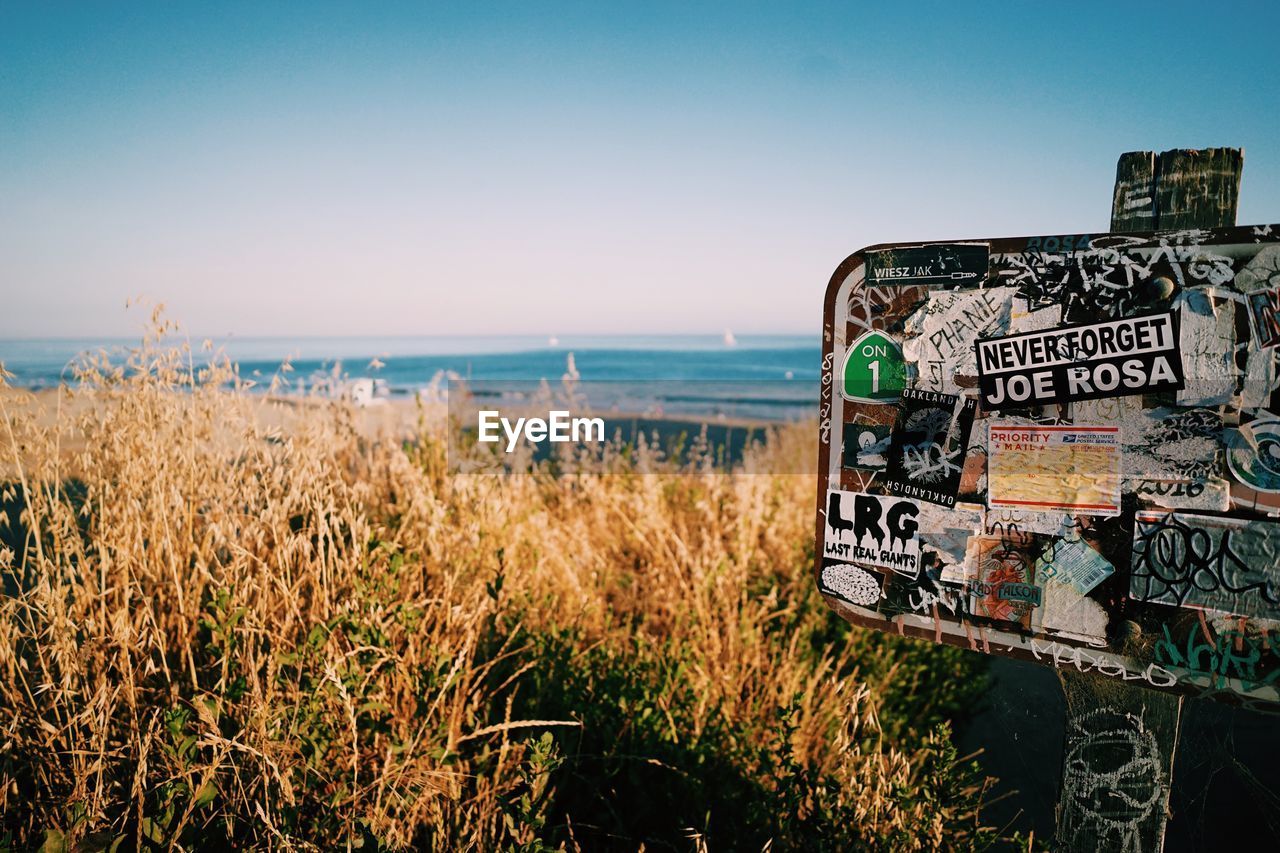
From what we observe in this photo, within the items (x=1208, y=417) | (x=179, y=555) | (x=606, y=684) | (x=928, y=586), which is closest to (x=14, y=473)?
(x=179, y=555)

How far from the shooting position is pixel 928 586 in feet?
4.99

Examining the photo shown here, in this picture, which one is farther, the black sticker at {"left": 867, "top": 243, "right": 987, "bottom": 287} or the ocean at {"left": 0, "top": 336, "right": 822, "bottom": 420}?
the ocean at {"left": 0, "top": 336, "right": 822, "bottom": 420}

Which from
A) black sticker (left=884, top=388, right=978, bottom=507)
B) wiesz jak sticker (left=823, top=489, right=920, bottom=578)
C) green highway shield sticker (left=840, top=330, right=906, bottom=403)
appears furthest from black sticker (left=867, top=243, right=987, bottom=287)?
wiesz jak sticker (left=823, top=489, right=920, bottom=578)

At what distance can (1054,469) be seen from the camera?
4.54 feet

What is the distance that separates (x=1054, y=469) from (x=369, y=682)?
198cm

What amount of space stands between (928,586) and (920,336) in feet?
1.73

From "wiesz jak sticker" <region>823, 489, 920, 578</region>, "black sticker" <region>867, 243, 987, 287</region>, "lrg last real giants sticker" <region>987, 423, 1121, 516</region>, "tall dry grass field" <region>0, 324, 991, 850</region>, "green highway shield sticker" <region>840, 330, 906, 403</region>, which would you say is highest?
"black sticker" <region>867, 243, 987, 287</region>

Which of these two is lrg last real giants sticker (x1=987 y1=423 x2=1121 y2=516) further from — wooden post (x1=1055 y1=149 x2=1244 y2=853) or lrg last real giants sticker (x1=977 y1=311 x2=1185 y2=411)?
wooden post (x1=1055 y1=149 x2=1244 y2=853)

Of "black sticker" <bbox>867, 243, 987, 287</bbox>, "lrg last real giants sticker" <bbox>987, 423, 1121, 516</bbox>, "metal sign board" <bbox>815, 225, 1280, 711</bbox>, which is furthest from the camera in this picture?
"black sticker" <bbox>867, 243, 987, 287</bbox>

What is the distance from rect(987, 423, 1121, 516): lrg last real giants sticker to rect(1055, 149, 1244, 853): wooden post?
352 millimetres

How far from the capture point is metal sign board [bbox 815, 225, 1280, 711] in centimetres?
124

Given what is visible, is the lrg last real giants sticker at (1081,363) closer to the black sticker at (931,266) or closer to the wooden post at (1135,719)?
the black sticker at (931,266)

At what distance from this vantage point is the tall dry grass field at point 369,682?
6.29 ft

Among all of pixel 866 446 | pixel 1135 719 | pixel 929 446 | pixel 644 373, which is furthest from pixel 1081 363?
pixel 644 373
